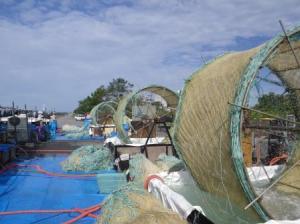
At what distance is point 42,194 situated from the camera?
24.0 ft

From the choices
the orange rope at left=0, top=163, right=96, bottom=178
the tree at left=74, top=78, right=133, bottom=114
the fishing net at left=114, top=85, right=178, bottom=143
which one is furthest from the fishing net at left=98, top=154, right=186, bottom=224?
the tree at left=74, top=78, right=133, bottom=114

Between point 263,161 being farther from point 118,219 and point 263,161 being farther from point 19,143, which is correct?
point 19,143

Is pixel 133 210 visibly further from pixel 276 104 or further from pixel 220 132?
pixel 276 104

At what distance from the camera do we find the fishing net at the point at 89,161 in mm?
9797

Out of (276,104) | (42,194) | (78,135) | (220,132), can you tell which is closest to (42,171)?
(42,194)

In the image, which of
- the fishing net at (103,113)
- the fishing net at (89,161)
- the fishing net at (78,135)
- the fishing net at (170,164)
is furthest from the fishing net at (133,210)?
the fishing net at (103,113)

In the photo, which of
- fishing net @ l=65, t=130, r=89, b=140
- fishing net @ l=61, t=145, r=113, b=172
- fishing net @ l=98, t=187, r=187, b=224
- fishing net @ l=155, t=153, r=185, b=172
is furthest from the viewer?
fishing net @ l=65, t=130, r=89, b=140

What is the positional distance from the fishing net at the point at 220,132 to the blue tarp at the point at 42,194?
6.72 ft

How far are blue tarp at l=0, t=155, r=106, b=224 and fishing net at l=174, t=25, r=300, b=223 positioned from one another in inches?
80.6

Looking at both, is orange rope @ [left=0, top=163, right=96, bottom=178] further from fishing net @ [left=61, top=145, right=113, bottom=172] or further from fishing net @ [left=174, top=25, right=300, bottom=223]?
fishing net @ [left=174, top=25, right=300, bottom=223]

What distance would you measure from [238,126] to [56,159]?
906 cm

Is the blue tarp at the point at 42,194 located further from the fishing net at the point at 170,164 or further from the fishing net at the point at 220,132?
the fishing net at the point at 220,132

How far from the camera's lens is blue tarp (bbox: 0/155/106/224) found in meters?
5.89

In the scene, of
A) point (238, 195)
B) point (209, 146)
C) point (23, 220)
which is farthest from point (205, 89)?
point (23, 220)
